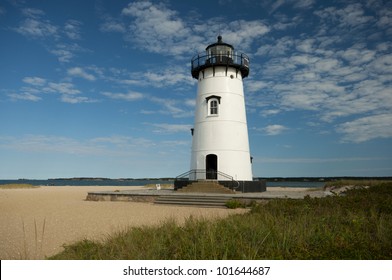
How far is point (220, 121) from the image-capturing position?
2216cm

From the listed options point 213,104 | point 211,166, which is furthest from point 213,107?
point 211,166

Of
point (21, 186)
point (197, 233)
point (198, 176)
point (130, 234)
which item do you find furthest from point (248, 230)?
point (21, 186)

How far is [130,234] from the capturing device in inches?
275

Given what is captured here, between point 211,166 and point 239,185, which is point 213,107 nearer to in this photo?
point 211,166

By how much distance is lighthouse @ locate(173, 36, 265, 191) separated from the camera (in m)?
21.8

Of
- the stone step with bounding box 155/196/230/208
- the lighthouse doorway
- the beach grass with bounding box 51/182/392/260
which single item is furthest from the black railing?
the beach grass with bounding box 51/182/392/260

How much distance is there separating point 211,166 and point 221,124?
3222 millimetres

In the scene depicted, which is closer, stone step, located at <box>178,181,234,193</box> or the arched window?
stone step, located at <box>178,181,234,193</box>

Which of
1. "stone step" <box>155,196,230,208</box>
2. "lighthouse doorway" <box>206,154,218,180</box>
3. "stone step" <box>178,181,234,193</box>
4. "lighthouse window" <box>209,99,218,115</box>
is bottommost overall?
"stone step" <box>155,196,230,208</box>

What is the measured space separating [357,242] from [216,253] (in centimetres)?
281

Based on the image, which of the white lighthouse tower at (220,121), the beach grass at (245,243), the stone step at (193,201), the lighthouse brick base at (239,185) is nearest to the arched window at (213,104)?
the white lighthouse tower at (220,121)

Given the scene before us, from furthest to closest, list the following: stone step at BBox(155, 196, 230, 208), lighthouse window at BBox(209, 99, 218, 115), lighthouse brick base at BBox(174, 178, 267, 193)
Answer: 1. lighthouse window at BBox(209, 99, 218, 115)
2. lighthouse brick base at BBox(174, 178, 267, 193)
3. stone step at BBox(155, 196, 230, 208)

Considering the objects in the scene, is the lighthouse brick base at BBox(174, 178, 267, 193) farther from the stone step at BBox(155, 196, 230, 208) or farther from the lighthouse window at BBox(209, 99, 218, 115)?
the lighthouse window at BBox(209, 99, 218, 115)
